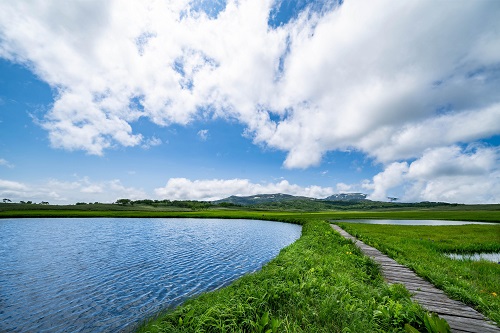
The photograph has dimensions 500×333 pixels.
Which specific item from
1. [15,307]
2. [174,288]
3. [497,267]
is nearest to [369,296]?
[174,288]

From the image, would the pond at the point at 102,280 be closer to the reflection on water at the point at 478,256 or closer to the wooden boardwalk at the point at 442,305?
the wooden boardwalk at the point at 442,305

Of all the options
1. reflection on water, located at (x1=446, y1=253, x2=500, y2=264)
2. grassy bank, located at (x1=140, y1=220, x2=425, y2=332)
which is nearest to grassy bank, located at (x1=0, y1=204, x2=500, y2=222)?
reflection on water, located at (x1=446, y1=253, x2=500, y2=264)

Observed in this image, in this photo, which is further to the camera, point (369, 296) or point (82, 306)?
point (82, 306)

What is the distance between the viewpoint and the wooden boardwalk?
582 cm

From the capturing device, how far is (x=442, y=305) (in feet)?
23.4

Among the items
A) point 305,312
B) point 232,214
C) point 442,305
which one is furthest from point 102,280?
point 232,214

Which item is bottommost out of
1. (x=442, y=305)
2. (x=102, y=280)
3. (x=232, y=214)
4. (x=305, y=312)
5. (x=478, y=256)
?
(x=478, y=256)

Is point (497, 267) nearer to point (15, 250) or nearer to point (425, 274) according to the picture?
point (425, 274)

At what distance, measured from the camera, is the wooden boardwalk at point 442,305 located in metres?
5.82

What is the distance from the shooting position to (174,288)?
14.3 m

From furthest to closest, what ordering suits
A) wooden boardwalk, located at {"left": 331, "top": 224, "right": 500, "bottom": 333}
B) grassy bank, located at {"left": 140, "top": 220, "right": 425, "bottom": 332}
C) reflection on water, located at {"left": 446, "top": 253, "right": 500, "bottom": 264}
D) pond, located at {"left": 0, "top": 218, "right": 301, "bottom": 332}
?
reflection on water, located at {"left": 446, "top": 253, "right": 500, "bottom": 264} → pond, located at {"left": 0, "top": 218, "right": 301, "bottom": 332} → wooden boardwalk, located at {"left": 331, "top": 224, "right": 500, "bottom": 333} → grassy bank, located at {"left": 140, "top": 220, "right": 425, "bottom": 332}

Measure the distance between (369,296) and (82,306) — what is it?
13.9 m

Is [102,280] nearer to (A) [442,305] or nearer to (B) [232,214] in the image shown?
(A) [442,305]

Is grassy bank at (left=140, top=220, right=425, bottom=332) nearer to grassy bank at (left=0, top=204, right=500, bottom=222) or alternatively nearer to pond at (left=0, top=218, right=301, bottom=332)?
pond at (left=0, top=218, right=301, bottom=332)
